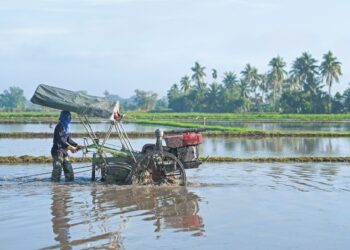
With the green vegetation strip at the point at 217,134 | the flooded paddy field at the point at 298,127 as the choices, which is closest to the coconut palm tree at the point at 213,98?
the flooded paddy field at the point at 298,127

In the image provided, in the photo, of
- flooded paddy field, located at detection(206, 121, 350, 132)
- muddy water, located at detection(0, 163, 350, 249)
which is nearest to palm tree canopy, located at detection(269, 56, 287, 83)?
flooded paddy field, located at detection(206, 121, 350, 132)

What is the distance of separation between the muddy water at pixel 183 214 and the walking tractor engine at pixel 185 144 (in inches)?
24.0

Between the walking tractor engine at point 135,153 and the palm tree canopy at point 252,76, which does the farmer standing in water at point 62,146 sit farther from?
the palm tree canopy at point 252,76

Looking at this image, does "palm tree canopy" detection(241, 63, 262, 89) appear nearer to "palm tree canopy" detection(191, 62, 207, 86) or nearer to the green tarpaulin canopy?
"palm tree canopy" detection(191, 62, 207, 86)

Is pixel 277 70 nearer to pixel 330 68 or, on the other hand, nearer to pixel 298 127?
pixel 330 68

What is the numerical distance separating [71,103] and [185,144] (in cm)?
252

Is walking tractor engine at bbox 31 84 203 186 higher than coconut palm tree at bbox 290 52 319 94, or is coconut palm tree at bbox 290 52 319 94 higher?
coconut palm tree at bbox 290 52 319 94

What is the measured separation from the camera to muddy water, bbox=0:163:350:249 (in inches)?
278

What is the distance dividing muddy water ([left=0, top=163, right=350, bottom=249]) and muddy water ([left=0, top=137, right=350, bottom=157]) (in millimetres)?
7714

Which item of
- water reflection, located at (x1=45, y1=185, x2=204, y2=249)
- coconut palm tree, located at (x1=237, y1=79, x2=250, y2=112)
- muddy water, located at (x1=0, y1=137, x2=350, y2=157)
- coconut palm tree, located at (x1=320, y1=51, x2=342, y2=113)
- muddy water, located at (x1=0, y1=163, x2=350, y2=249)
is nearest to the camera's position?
muddy water, located at (x1=0, y1=163, x2=350, y2=249)

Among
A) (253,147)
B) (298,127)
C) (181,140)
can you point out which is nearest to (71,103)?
(181,140)

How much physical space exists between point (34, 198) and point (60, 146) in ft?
6.09

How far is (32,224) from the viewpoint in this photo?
794 centimetres

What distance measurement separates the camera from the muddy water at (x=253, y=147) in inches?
824
